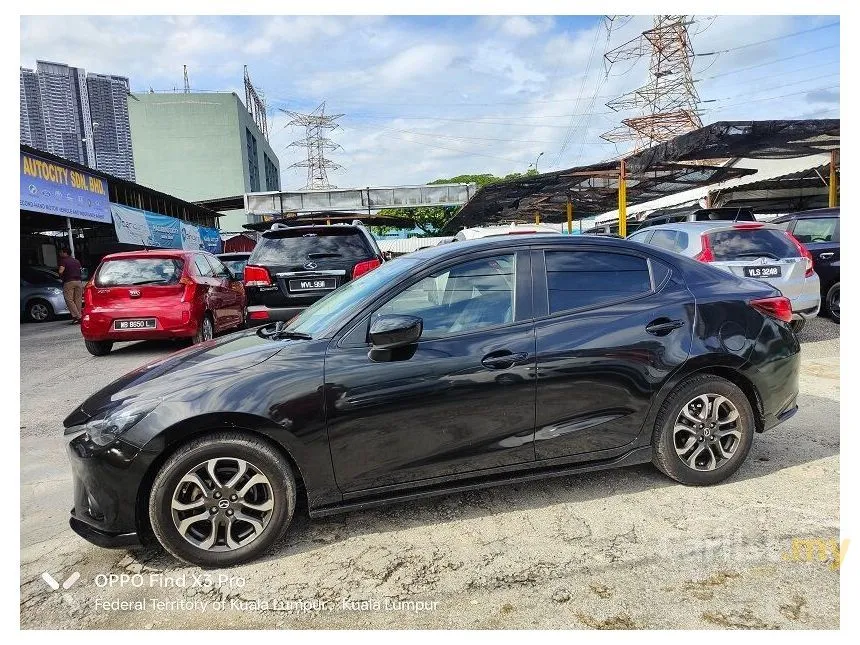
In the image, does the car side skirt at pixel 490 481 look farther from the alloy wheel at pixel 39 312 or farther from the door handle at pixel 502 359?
the alloy wheel at pixel 39 312

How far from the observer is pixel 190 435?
262 cm

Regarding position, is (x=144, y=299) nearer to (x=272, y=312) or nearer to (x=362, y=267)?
(x=272, y=312)

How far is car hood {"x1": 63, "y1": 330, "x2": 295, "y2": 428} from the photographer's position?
269 centimetres

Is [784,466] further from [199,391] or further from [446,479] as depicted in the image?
[199,391]

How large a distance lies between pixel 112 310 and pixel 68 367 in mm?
998

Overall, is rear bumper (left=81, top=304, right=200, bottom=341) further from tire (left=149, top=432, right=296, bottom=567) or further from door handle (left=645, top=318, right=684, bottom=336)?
door handle (left=645, top=318, right=684, bottom=336)

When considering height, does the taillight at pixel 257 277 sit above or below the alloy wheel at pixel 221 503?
above

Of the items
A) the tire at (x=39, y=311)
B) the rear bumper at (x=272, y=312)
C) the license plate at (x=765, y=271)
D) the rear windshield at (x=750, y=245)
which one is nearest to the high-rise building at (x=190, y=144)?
the tire at (x=39, y=311)

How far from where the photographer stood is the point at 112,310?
24.3 ft

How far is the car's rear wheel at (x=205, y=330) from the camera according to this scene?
771 cm

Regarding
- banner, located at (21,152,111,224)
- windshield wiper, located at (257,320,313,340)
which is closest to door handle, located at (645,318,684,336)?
windshield wiper, located at (257,320,313,340)

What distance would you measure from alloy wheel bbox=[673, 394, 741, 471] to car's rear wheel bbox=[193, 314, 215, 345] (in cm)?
642

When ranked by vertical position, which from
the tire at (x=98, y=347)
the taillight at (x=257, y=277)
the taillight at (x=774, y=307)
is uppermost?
the taillight at (x=257, y=277)

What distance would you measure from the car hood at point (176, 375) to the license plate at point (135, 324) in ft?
15.6
